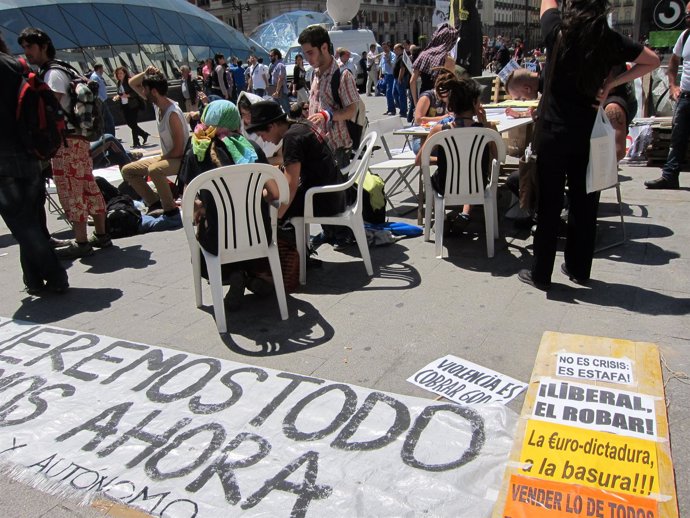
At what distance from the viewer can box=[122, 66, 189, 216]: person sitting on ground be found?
20.8ft

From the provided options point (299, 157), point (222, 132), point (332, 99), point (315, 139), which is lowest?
point (299, 157)

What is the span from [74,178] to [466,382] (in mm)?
4187

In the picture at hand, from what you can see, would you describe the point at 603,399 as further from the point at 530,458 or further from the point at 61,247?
the point at 61,247

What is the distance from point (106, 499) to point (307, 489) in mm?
801

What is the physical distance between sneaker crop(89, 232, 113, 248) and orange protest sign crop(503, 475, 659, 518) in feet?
15.9

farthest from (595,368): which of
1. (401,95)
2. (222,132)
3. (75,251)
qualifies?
(401,95)

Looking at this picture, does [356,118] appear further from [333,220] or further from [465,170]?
[333,220]

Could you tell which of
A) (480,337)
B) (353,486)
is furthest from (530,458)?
(480,337)

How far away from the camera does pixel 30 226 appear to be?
14.7ft

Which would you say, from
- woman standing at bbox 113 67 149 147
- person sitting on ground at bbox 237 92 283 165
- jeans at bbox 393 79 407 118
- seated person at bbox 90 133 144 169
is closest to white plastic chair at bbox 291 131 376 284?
person sitting on ground at bbox 237 92 283 165

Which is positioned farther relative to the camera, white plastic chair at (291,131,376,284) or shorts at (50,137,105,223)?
shorts at (50,137,105,223)

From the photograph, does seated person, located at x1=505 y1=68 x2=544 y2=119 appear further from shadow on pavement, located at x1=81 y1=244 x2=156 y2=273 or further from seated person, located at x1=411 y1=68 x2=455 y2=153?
shadow on pavement, located at x1=81 y1=244 x2=156 y2=273

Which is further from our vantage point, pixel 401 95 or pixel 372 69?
pixel 372 69

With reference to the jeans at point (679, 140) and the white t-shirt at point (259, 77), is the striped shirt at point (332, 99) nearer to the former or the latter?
the jeans at point (679, 140)
